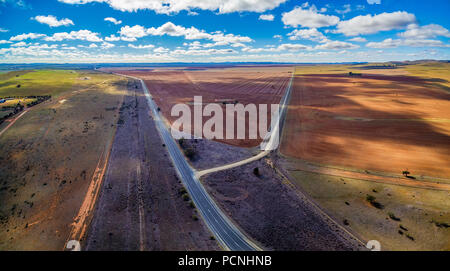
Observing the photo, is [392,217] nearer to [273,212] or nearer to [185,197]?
[273,212]

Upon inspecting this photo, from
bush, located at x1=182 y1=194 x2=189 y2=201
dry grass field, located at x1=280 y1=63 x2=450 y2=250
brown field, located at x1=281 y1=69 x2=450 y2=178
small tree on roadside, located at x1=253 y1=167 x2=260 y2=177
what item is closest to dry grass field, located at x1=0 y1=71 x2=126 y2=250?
bush, located at x1=182 y1=194 x2=189 y2=201

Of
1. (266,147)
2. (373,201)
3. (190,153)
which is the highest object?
(266,147)

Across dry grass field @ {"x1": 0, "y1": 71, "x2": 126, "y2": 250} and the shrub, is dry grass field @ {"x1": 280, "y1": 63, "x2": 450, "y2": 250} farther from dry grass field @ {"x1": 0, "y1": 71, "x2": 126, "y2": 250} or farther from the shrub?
dry grass field @ {"x1": 0, "y1": 71, "x2": 126, "y2": 250}

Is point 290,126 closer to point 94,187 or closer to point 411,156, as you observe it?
point 411,156

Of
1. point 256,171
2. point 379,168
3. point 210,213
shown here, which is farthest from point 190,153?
point 379,168

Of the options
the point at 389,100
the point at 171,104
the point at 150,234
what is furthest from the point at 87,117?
the point at 389,100

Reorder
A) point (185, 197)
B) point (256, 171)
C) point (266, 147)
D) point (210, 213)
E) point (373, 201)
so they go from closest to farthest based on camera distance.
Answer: point (210, 213) → point (373, 201) → point (185, 197) → point (256, 171) → point (266, 147)
